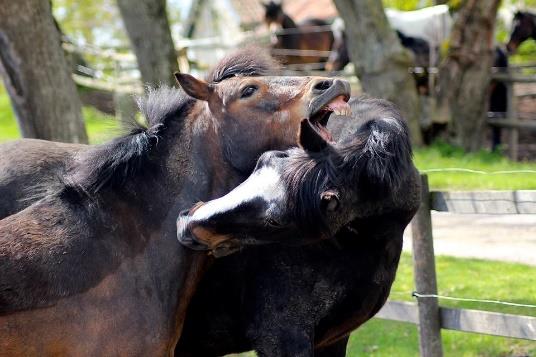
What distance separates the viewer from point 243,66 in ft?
15.1

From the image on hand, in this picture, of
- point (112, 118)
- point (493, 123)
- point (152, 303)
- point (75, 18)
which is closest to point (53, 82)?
point (112, 118)

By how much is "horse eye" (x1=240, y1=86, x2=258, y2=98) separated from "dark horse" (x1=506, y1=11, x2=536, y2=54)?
13.9 metres

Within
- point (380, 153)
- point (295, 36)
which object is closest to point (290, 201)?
point (380, 153)

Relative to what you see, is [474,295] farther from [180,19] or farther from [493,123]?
[180,19]

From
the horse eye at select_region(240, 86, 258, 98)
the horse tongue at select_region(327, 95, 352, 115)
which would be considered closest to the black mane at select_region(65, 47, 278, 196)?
the horse eye at select_region(240, 86, 258, 98)

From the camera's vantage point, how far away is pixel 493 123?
14281 millimetres

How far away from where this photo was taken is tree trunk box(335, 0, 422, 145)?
40.6 feet

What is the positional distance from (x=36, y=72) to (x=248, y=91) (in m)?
3.26

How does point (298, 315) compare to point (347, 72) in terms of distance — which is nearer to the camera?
point (298, 315)

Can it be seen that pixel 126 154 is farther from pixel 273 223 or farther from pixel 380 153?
pixel 380 153

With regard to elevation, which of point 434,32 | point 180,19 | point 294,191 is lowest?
point 180,19

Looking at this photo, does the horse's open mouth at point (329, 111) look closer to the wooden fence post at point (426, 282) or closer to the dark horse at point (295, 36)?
the wooden fence post at point (426, 282)

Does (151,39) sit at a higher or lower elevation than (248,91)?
lower

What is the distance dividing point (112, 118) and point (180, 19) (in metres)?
43.7
